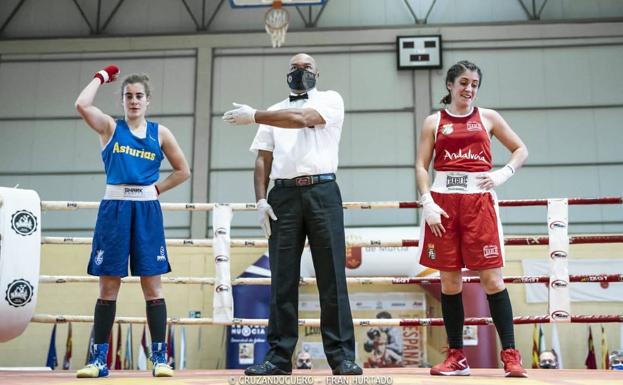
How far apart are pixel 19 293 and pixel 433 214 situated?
2452mm

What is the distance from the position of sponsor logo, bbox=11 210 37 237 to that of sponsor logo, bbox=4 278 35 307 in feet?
0.96

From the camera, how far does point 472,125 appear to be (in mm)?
3232

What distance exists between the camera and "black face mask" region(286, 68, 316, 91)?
3.00 m

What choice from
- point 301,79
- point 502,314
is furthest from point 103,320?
point 502,314

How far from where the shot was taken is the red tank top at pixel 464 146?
3.19 m

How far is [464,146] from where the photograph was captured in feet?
10.5

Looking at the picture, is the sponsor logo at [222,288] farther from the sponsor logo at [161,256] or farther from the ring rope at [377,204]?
the sponsor logo at [161,256]

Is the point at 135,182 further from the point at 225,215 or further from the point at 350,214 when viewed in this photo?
the point at 350,214

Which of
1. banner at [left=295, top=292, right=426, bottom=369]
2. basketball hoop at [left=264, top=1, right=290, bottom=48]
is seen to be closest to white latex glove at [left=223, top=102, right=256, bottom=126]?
basketball hoop at [left=264, top=1, right=290, bottom=48]

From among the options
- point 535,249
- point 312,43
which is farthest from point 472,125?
point 312,43

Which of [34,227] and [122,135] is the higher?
[122,135]

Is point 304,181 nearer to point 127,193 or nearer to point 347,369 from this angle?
point 347,369

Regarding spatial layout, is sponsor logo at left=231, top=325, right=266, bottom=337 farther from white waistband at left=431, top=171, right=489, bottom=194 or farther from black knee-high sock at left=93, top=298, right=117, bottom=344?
white waistband at left=431, top=171, right=489, bottom=194

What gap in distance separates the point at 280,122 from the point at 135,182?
3.04ft
